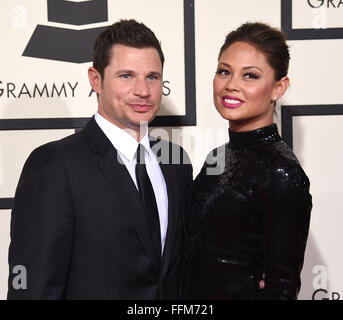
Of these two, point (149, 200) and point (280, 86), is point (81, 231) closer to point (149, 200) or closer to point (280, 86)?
point (149, 200)

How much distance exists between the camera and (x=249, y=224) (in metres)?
1.42

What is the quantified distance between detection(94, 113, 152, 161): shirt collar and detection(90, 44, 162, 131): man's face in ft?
0.08

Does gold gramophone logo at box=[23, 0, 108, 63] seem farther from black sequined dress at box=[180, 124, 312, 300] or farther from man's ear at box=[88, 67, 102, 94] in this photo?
black sequined dress at box=[180, 124, 312, 300]

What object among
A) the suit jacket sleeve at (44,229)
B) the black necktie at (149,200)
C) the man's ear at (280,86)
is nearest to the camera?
the suit jacket sleeve at (44,229)

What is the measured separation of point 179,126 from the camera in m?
2.13

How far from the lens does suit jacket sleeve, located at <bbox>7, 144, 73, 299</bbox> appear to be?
1.30m

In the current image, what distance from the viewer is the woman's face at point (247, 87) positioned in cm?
148

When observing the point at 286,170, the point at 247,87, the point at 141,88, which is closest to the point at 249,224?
the point at 286,170

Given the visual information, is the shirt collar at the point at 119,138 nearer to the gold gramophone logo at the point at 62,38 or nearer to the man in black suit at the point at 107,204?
the man in black suit at the point at 107,204

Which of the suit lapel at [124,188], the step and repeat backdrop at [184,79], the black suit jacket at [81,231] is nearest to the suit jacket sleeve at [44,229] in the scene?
the black suit jacket at [81,231]

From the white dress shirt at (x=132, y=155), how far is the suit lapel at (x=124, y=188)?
0.03 m
